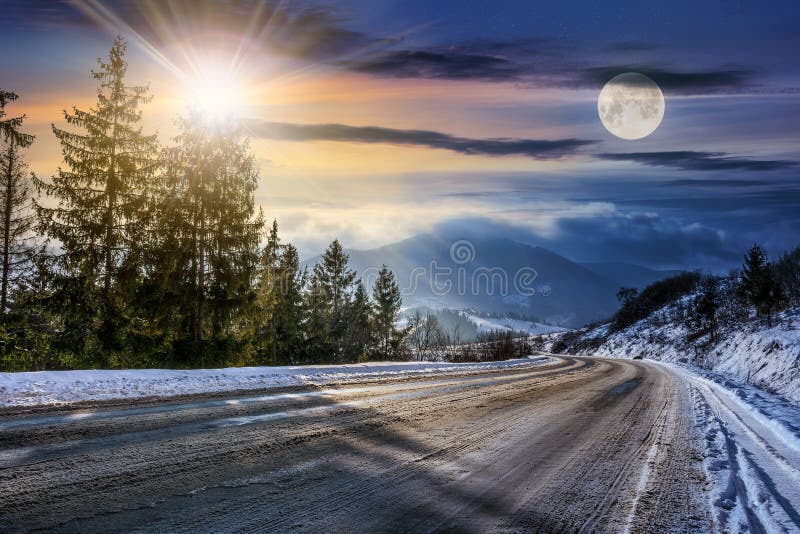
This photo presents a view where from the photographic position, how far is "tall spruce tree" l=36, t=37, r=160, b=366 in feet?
59.9

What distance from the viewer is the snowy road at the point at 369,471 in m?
3.20

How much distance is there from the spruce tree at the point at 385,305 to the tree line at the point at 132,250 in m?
27.7

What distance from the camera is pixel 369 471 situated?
13.8ft

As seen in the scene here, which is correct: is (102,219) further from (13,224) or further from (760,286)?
(760,286)

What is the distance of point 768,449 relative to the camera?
6105mm

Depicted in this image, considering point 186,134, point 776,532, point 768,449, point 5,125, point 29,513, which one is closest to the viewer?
point 29,513

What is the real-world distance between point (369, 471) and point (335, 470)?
308mm

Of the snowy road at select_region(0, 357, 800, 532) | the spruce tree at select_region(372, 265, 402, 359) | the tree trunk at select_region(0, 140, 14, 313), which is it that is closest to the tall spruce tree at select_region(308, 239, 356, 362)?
the spruce tree at select_region(372, 265, 402, 359)

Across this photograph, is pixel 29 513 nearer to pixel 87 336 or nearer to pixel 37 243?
pixel 87 336

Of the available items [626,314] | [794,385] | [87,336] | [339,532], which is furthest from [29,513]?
[626,314]

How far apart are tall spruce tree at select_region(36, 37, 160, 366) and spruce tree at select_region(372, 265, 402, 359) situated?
30883mm

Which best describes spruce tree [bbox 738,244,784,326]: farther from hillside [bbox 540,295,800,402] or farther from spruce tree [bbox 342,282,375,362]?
spruce tree [bbox 342,282,375,362]

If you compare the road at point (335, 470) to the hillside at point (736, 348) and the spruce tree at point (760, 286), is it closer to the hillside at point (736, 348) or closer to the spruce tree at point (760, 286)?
the hillside at point (736, 348)

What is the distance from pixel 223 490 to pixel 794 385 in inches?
808
